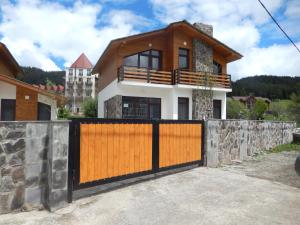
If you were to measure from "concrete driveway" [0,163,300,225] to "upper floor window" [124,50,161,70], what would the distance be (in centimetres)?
1429

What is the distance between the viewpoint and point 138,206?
18.5 feet

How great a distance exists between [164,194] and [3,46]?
14.0 metres

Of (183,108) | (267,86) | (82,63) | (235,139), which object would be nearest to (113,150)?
(235,139)

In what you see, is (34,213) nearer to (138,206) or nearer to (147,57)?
(138,206)

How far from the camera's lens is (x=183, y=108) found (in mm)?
22125

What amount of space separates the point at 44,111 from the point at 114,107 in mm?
4919

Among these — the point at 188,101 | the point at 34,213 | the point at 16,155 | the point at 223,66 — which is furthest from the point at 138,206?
the point at 223,66

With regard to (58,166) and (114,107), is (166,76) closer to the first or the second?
(114,107)

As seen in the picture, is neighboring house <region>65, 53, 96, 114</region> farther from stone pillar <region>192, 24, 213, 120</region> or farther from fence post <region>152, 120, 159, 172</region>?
fence post <region>152, 120, 159, 172</region>

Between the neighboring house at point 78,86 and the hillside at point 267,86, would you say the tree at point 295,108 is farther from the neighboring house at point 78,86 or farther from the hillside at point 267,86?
the neighboring house at point 78,86

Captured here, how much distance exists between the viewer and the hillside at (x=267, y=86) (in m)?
82.7

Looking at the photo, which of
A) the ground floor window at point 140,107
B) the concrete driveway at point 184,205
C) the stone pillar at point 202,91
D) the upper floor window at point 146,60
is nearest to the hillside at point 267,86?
the stone pillar at point 202,91

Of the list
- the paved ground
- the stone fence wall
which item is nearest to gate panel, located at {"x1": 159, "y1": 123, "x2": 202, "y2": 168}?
the paved ground

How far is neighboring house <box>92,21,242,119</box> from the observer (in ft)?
66.1
